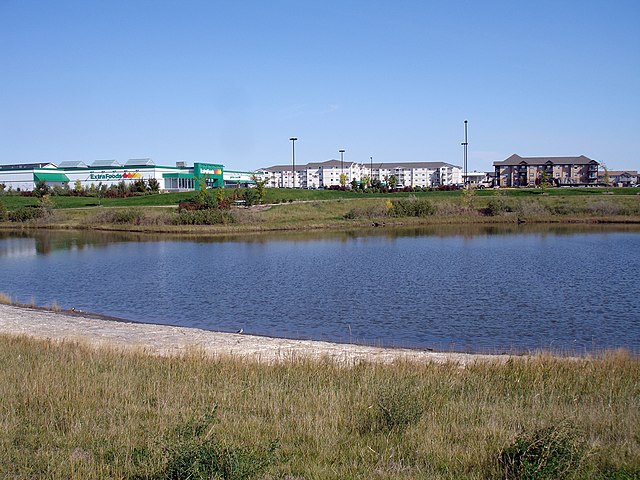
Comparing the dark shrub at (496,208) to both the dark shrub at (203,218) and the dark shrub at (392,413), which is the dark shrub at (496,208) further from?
the dark shrub at (392,413)

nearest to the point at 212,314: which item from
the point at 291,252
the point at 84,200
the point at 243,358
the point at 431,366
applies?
the point at 243,358

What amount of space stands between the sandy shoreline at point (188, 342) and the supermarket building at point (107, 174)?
90766 millimetres

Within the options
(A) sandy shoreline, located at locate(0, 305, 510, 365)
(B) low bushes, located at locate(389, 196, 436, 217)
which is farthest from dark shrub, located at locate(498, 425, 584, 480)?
(B) low bushes, located at locate(389, 196, 436, 217)

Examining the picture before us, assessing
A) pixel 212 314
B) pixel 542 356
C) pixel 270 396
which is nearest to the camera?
pixel 270 396

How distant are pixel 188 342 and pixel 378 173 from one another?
17201 cm

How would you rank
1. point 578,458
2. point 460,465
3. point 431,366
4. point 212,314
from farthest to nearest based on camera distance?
point 212,314
point 431,366
point 460,465
point 578,458

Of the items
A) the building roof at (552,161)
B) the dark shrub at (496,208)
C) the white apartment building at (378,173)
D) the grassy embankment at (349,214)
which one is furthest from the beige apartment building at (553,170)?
the dark shrub at (496,208)

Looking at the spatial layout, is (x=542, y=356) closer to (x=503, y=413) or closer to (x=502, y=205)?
(x=503, y=413)

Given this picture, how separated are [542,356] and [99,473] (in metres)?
8.84

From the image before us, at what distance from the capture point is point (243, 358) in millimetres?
Answer: 12430

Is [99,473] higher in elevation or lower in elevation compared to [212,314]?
higher

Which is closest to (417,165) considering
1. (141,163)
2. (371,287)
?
(141,163)

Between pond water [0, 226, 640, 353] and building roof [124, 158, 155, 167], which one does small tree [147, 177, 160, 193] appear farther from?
pond water [0, 226, 640, 353]

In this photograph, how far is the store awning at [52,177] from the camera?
10931cm
